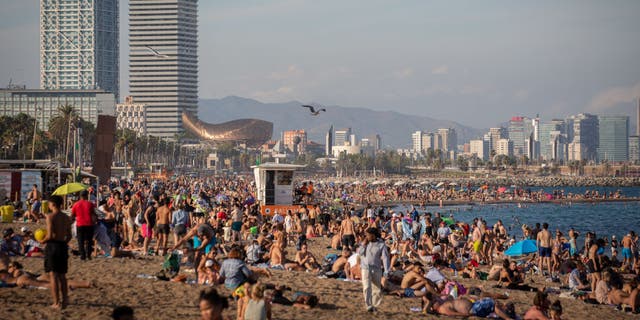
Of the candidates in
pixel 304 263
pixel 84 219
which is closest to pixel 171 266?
pixel 84 219

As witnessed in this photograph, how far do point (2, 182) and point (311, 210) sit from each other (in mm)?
10585

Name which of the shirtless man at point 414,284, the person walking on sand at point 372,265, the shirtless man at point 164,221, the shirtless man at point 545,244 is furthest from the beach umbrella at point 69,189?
the shirtless man at point 545,244

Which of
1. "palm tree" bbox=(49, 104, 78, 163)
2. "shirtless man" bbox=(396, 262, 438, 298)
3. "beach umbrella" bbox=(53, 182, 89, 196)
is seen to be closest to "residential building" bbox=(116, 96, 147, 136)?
"palm tree" bbox=(49, 104, 78, 163)

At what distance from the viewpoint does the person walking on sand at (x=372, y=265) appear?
11.1 metres

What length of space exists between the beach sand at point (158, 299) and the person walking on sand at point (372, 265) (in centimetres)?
24

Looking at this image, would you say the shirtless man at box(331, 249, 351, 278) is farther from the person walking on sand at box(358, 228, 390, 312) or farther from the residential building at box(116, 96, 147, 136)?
the residential building at box(116, 96, 147, 136)

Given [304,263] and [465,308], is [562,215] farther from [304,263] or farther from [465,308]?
[465,308]

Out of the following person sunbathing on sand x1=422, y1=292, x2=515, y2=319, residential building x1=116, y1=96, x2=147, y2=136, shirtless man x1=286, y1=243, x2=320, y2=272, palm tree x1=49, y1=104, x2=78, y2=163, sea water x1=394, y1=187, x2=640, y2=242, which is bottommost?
sea water x1=394, y1=187, x2=640, y2=242

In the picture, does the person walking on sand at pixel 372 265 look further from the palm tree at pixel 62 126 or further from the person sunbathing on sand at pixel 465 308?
the palm tree at pixel 62 126

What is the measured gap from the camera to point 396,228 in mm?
24359

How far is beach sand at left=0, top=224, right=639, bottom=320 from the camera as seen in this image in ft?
33.3

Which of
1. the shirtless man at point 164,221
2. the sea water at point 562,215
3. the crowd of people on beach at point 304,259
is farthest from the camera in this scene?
the sea water at point 562,215

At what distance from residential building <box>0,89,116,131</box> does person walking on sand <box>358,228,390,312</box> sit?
506 feet

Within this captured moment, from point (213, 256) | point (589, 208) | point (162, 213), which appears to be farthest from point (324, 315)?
point (589, 208)
